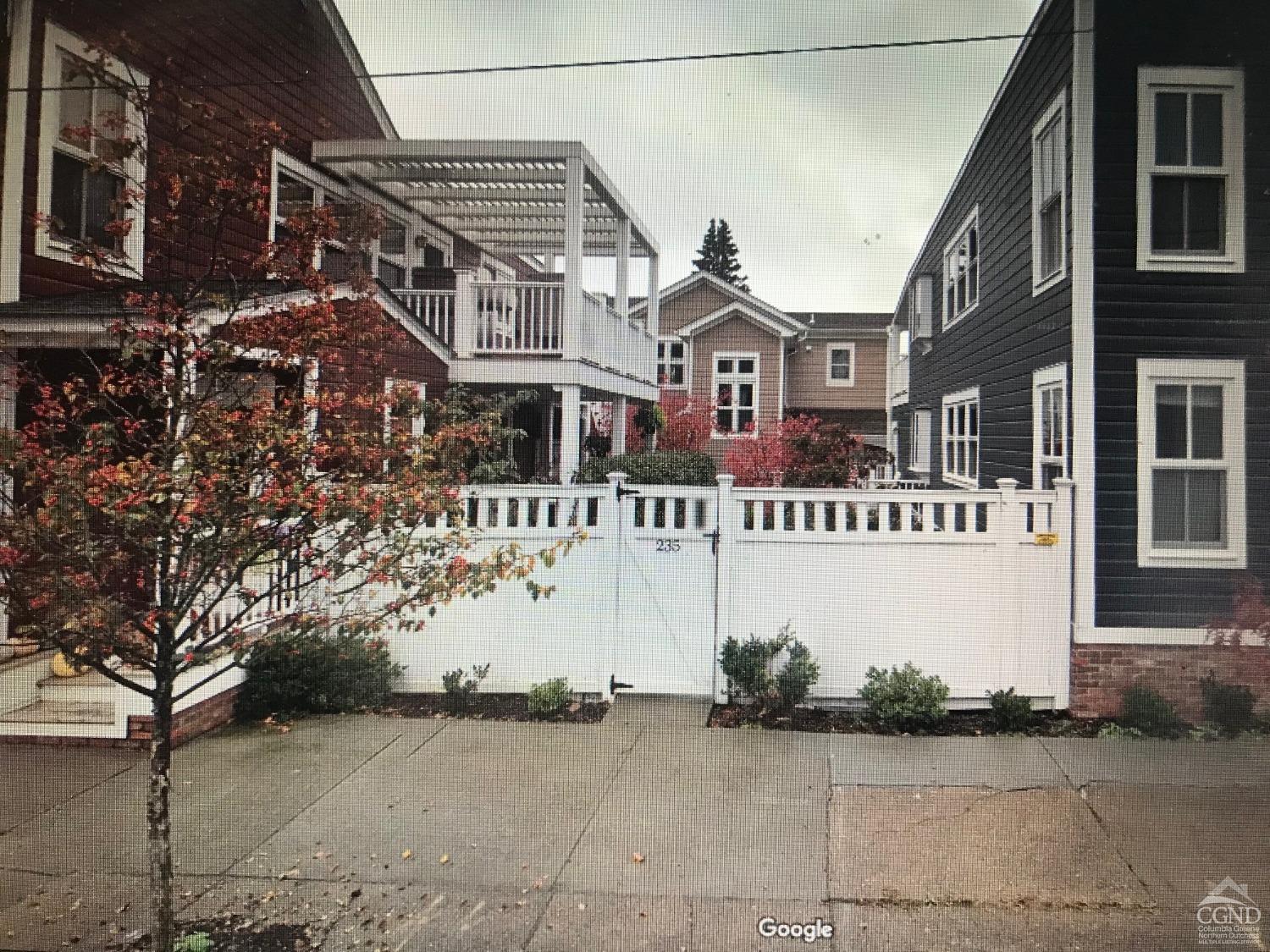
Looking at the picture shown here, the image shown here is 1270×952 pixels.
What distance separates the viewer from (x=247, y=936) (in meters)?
2.51

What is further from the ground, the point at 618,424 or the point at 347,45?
the point at 347,45

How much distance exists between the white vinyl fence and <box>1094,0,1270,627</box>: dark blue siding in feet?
1.01

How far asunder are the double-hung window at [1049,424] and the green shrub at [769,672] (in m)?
1.86

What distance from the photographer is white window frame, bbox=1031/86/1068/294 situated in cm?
471

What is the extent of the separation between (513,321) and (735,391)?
4.05m

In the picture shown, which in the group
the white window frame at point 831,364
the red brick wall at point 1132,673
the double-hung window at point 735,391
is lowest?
the red brick wall at point 1132,673

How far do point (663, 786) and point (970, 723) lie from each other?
5.80 feet

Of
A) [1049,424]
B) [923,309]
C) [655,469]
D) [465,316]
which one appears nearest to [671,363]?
[923,309]

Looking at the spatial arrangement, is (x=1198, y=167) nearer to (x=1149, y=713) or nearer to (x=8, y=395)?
(x=1149, y=713)

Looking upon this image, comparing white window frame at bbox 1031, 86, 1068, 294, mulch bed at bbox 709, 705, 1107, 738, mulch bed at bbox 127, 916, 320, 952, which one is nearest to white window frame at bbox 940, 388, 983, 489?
white window frame at bbox 1031, 86, 1068, 294

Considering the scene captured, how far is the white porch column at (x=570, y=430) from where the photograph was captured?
696cm

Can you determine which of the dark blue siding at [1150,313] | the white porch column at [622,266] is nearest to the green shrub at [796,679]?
the dark blue siding at [1150,313]

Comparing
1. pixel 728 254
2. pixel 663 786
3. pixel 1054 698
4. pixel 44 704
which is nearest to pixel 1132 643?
pixel 1054 698

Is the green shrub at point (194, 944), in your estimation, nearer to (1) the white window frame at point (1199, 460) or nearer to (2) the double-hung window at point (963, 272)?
(1) the white window frame at point (1199, 460)
